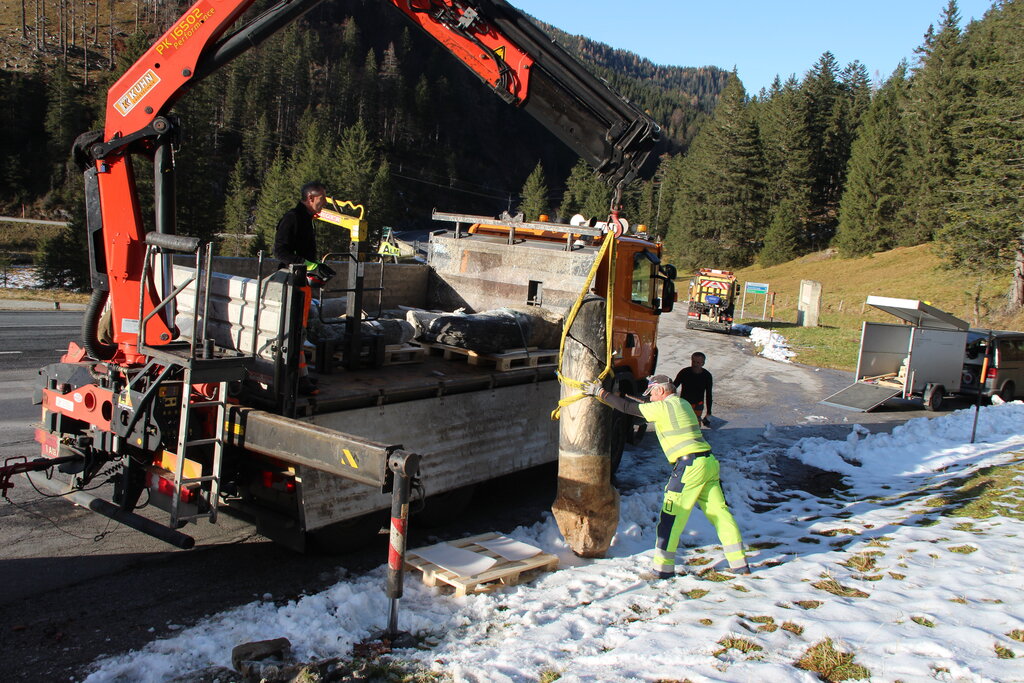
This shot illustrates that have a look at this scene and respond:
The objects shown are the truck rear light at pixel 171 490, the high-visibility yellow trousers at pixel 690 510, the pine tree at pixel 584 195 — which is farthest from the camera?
the pine tree at pixel 584 195

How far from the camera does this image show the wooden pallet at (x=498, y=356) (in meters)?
7.61

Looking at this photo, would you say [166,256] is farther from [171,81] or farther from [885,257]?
[885,257]

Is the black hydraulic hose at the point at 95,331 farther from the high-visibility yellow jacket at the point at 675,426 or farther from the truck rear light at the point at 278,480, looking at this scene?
the high-visibility yellow jacket at the point at 675,426

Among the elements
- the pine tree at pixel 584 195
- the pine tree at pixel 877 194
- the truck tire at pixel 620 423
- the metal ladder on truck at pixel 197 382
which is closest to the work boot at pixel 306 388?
the metal ladder on truck at pixel 197 382

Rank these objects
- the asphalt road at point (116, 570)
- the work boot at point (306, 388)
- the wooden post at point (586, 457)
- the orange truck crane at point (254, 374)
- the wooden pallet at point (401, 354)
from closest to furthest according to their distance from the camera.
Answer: the asphalt road at point (116, 570), the orange truck crane at point (254, 374), the work boot at point (306, 388), the wooden post at point (586, 457), the wooden pallet at point (401, 354)

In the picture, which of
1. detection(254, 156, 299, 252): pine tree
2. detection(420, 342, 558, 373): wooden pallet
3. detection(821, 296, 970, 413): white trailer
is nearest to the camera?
detection(420, 342, 558, 373): wooden pallet

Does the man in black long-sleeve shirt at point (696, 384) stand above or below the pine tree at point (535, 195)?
below

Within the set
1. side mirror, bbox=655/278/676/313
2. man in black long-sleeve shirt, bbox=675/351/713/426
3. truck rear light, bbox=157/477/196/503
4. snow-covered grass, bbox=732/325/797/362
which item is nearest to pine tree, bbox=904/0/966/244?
snow-covered grass, bbox=732/325/797/362

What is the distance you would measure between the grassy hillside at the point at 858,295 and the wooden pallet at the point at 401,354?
61.5 ft

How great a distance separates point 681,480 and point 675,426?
46 cm

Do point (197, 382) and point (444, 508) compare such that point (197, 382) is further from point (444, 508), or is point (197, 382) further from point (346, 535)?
point (444, 508)

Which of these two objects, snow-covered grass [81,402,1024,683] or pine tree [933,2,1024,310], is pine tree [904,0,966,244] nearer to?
pine tree [933,2,1024,310]

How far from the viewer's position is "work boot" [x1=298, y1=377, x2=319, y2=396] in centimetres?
559

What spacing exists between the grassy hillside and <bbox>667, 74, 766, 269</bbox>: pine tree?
31.3 ft
